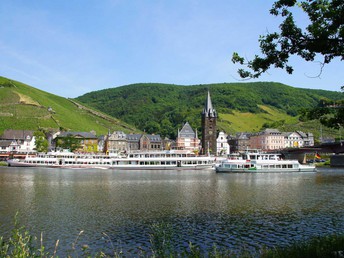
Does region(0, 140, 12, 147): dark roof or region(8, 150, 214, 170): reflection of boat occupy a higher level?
region(0, 140, 12, 147): dark roof

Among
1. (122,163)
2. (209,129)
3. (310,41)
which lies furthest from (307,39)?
(209,129)

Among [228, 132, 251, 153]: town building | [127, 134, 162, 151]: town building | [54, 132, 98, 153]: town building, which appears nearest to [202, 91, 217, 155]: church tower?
[127, 134, 162, 151]: town building

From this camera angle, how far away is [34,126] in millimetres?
169750

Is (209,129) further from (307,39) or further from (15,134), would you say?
(307,39)

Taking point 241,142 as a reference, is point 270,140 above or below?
above

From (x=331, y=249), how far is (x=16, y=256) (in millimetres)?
12530

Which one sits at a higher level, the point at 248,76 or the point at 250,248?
the point at 248,76

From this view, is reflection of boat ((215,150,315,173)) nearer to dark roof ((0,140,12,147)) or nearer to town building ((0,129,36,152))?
town building ((0,129,36,152))

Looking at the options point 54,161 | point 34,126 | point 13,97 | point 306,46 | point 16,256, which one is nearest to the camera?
point 16,256

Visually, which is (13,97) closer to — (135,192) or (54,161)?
(54,161)

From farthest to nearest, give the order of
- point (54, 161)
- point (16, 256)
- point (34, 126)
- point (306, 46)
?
point (34, 126)
point (54, 161)
point (306, 46)
point (16, 256)

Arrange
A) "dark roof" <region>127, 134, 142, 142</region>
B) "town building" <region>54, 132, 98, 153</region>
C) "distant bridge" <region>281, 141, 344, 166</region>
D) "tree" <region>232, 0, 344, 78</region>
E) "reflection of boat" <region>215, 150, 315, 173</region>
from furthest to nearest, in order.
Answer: "dark roof" <region>127, 134, 142, 142</region>, "town building" <region>54, 132, 98, 153</region>, "distant bridge" <region>281, 141, 344, 166</region>, "reflection of boat" <region>215, 150, 315, 173</region>, "tree" <region>232, 0, 344, 78</region>

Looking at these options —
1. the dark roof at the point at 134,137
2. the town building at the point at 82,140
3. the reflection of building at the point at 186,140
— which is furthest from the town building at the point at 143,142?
the town building at the point at 82,140

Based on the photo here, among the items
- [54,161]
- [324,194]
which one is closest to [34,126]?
[54,161]
